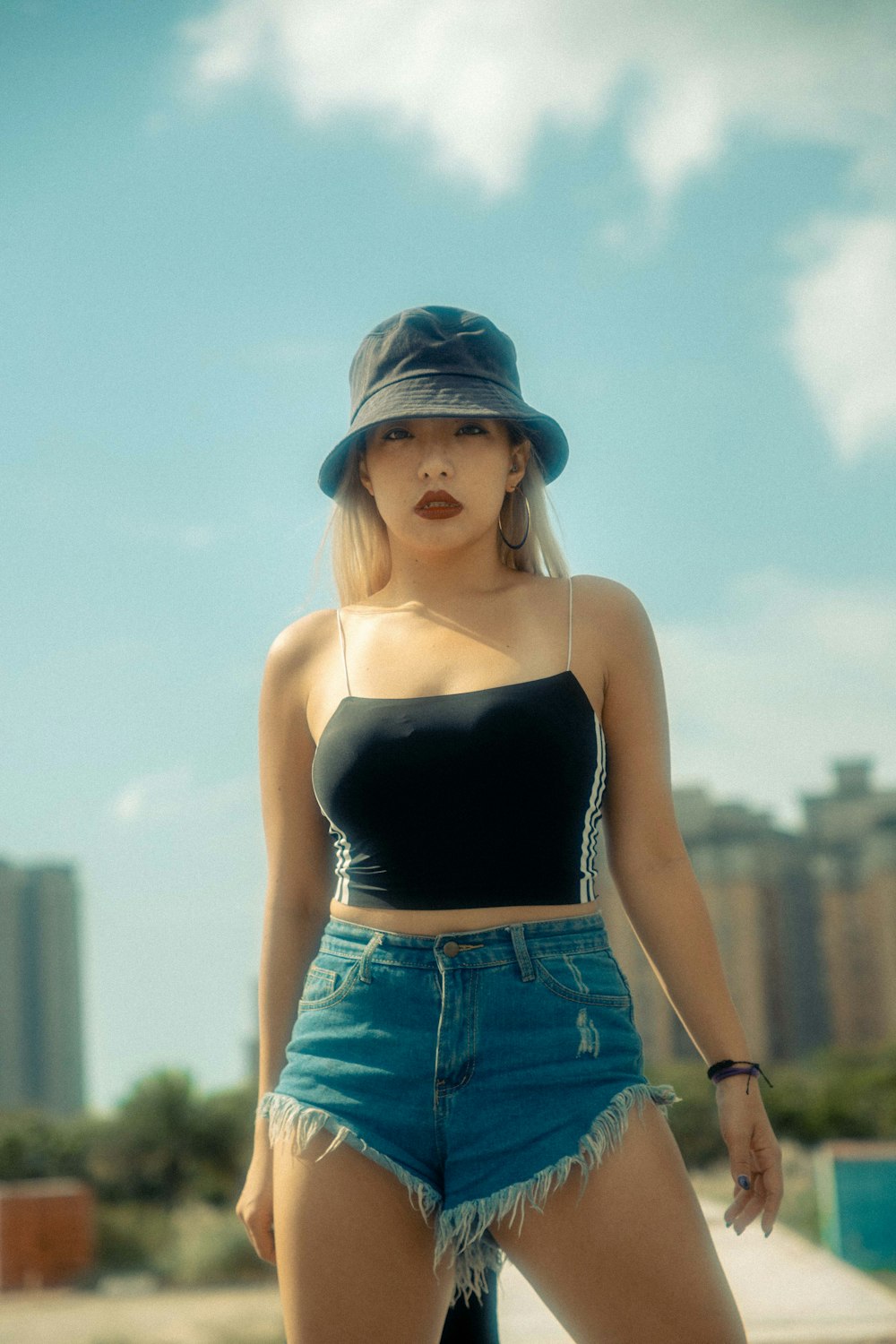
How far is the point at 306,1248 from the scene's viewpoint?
1900 mm

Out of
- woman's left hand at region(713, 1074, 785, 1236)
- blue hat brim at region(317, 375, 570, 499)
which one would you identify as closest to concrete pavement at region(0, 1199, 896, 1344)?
woman's left hand at region(713, 1074, 785, 1236)

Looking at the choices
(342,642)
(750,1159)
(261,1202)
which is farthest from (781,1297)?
(342,642)

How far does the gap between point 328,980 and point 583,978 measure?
36cm

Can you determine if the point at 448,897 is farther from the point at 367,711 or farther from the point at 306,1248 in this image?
the point at 306,1248

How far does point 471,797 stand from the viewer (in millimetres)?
1999

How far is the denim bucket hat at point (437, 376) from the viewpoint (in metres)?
2.19

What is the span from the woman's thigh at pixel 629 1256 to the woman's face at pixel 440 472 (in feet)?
3.07

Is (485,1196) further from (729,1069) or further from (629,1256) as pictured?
(729,1069)

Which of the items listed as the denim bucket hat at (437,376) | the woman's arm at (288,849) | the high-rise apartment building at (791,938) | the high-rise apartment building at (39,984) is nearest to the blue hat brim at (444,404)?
the denim bucket hat at (437,376)

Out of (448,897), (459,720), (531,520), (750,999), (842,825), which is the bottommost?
(750,999)

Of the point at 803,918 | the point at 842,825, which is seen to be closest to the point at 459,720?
the point at 803,918

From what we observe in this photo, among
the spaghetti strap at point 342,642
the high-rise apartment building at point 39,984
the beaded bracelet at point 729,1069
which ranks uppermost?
the spaghetti strap at point 342,642

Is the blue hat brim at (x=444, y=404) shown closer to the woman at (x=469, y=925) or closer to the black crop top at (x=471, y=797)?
the woman at (x=469, y=925)

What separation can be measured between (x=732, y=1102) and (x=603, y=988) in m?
0.27
